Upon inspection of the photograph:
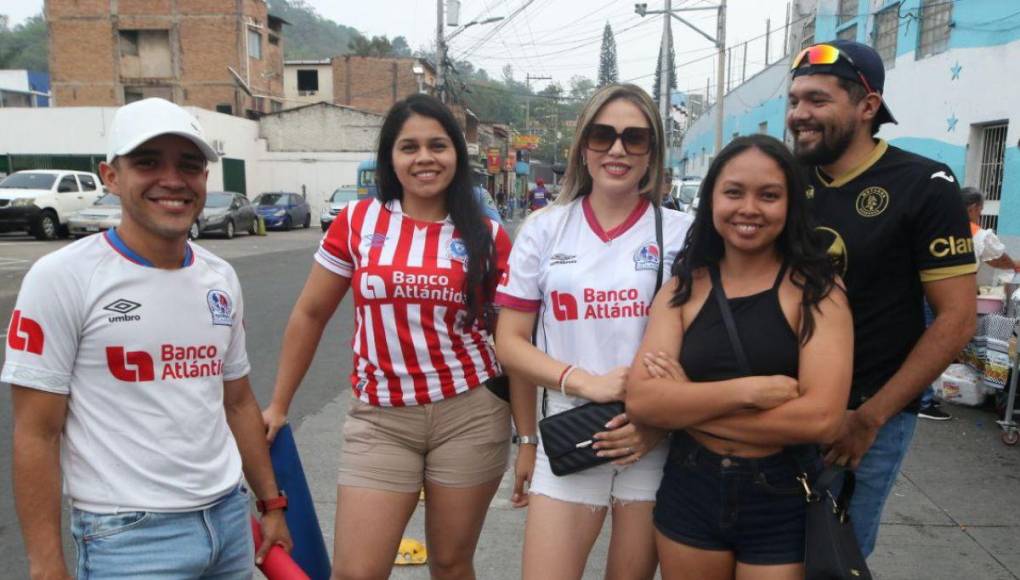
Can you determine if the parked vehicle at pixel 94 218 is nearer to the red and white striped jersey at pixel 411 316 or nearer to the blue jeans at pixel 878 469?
the red and white striped jersey at pixel 411 316

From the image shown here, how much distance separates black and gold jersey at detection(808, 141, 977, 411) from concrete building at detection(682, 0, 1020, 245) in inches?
235

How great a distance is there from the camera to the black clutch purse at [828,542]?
6.38 feet

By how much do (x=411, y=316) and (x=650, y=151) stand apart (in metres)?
0.96

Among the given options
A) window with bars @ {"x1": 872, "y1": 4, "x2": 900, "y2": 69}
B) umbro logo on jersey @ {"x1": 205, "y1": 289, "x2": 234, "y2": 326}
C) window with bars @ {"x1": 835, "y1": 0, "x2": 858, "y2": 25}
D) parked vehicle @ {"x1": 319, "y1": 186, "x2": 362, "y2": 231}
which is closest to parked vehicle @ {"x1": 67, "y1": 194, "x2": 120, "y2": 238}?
parked vehicle @ {"x1": 319, "y1": 186, "x2": 362, "y2": 231}

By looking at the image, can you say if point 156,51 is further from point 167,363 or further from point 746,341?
point 746,341

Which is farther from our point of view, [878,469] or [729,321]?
[878,469]

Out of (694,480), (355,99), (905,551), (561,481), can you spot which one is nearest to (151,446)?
(561,481)

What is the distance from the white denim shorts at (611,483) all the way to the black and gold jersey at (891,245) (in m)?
0.64

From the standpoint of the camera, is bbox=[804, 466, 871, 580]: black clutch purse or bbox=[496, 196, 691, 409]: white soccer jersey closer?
bbox=[804, 466, 871, 580]: black clutch purse

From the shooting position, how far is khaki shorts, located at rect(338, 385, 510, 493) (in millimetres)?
2547

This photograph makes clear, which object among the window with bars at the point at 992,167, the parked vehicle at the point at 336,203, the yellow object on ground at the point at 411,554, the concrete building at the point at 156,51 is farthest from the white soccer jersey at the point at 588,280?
the concrete building at the point at 156,51

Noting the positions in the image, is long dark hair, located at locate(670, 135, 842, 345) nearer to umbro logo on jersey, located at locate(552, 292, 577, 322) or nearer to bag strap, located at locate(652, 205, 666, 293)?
bag strap, located at locate(652, 205, 666, 293)

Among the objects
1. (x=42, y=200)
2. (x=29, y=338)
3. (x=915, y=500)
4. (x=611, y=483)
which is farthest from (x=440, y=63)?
(x=29, y=338)

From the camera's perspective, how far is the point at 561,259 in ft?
7.87
